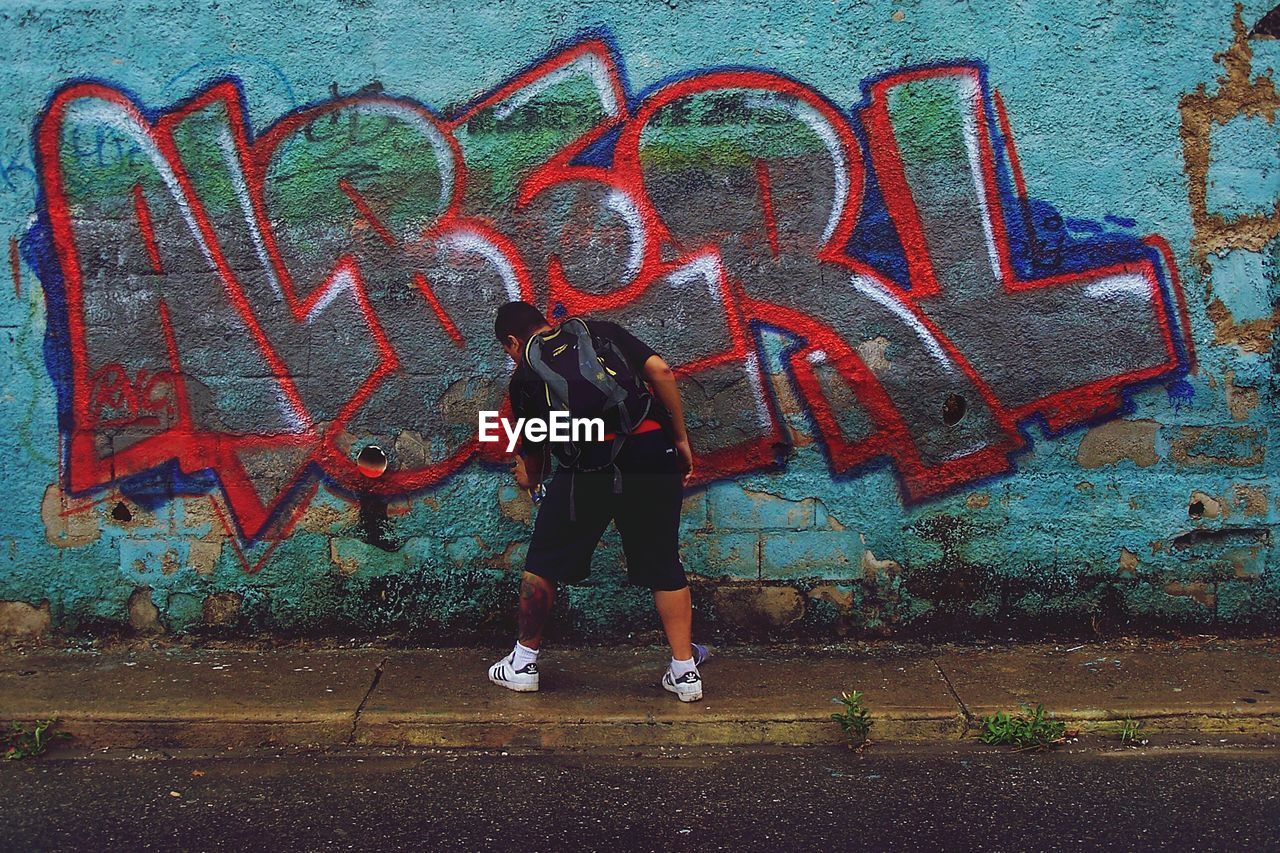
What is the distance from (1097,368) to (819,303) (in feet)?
3.73

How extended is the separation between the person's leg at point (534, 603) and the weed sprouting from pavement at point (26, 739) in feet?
5.34

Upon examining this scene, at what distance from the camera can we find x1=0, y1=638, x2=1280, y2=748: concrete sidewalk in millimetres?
4281

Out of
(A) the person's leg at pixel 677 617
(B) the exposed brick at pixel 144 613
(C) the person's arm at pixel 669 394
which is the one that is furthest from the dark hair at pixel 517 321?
(B) the exposed brick at pixel 144 613

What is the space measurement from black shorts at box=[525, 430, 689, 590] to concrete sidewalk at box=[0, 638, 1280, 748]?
0.48 meters

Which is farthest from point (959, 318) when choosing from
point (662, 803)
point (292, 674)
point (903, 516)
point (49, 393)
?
point (49, 393)

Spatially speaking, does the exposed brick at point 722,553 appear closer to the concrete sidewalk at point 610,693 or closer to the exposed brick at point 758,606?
the exposed brick at point 758,606

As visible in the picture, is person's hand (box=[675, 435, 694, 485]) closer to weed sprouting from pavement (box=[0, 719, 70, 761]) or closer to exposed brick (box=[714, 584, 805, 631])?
exposed brick (box=[714, 584, 805, 631])

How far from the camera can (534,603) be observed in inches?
177

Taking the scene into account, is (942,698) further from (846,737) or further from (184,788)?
(184,788)

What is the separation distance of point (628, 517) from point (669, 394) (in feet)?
1.53

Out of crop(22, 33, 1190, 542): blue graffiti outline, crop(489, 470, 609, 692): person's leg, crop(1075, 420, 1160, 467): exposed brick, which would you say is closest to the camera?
crop(489, 470, 609, 692): person's leg

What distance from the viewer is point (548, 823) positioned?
3633 millimetres

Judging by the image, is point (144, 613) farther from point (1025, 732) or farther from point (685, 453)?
point (1025, 732)

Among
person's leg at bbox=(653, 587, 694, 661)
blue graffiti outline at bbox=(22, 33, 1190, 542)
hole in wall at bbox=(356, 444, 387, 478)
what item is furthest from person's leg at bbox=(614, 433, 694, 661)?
hole in wall at bbox=(356, 444, 387, 478)
